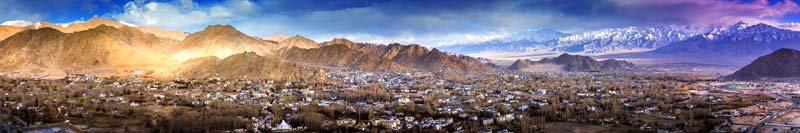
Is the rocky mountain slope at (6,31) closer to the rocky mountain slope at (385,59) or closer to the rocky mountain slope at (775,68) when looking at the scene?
the rocky mountain slope at (385,59)

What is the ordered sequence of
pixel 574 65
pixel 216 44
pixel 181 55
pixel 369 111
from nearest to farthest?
pixel 369 111, pixel 181 55, pixel 216 44, pixel 574 65

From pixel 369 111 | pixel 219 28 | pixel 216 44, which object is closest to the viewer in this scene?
pixel 369 111

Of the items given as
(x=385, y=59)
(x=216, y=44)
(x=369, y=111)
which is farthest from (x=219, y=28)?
(x=369, y=111)

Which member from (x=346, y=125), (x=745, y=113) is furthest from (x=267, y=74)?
(x=745, y=113)

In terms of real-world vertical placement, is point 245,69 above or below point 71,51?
below

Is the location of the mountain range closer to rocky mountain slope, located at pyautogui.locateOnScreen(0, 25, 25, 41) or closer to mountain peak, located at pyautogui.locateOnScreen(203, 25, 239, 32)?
mountain peak, located at pyautogui.locateOnScreen(203, 25, 239, 32)

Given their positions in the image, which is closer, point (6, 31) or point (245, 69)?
point (245, 69)

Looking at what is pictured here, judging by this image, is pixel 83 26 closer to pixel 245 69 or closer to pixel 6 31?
pixel 6 31

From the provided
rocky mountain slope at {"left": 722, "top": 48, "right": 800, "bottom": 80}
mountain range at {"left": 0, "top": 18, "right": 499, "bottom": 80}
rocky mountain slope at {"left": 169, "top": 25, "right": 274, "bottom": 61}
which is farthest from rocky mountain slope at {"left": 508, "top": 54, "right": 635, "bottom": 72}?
rocky mountain slope at {"left": 169, "top": 25, "right": 274, "bottom": 61}

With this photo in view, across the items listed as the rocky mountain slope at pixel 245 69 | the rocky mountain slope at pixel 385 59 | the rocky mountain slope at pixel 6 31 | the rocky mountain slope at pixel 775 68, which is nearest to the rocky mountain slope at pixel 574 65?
the rocky mountain slope at pixel 385 59
